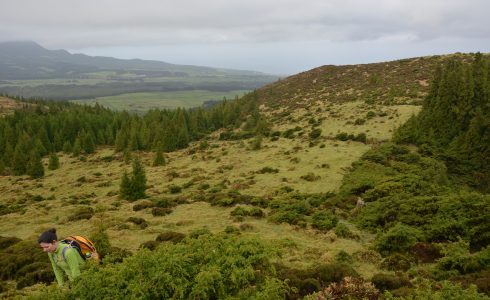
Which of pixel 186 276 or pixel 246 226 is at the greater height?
pixel 186 276

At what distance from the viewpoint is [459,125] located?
40.0 meters

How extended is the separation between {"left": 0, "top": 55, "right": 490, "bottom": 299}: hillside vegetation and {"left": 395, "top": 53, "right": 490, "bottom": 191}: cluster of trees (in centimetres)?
19

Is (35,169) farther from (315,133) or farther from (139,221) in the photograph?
(315,133)

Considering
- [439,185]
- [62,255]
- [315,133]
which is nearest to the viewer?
[62,255]

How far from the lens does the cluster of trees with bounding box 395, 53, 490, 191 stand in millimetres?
35344

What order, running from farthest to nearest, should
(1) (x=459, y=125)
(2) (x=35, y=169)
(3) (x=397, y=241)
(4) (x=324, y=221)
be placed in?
1. (2) (x=35, y=169)
2. (1) (x=459, y=125)
3. (4) (x=324, y=221)
4. (3) (x=397, y=241)

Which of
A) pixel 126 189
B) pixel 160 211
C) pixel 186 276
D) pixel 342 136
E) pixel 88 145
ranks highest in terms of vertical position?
pixel 186 276

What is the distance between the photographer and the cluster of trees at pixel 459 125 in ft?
116

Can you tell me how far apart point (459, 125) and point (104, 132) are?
94.8 meters

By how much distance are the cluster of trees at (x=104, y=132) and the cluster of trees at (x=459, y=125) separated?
126ft

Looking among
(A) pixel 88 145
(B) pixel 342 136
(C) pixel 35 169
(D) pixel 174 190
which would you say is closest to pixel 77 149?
(A) pixel 88 145

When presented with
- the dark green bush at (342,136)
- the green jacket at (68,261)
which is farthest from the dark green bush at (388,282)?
the dark green bush at (342,136)

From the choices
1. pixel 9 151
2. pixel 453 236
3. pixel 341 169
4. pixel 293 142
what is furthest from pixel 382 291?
pixel 9 151

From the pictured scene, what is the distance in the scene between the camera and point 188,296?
10.1 metres
